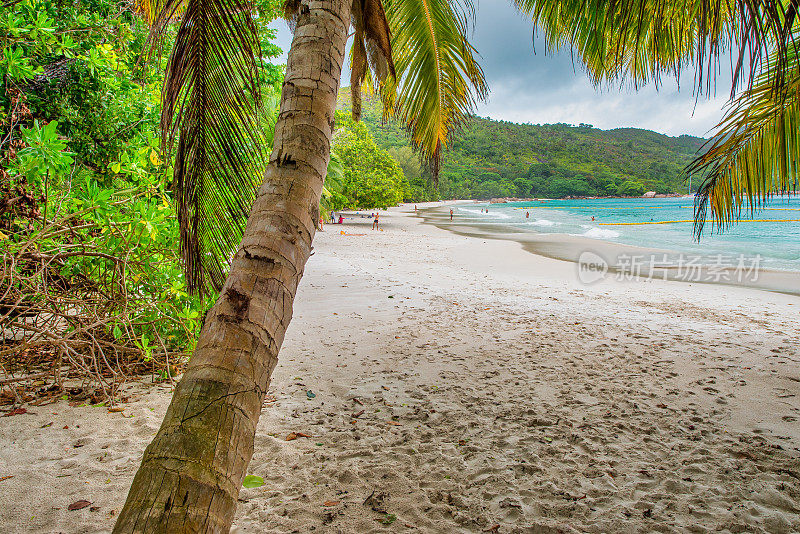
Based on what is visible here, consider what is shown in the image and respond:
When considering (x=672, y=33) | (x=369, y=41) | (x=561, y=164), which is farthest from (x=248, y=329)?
(x=561, y=164)

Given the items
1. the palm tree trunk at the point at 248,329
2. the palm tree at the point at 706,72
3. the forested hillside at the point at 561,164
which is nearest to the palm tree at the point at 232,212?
the palm tree trunk at the point at 248,329

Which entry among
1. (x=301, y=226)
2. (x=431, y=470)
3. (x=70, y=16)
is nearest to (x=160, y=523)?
(x=301, y=226)

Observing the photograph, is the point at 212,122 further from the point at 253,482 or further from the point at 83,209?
the point at 253,482

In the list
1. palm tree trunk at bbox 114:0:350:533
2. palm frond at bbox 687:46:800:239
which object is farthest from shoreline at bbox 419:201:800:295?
palm tree trunk at bbox 114:0:350:533

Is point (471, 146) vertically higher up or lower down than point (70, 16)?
higher up

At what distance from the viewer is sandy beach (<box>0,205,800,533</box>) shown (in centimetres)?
213

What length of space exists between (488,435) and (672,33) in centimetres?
384

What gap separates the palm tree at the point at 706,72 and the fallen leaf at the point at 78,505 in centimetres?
399

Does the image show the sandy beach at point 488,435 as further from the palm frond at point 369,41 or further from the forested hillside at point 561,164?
the forested hillside at point 561,164

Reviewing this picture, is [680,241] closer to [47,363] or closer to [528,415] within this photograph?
[528,415]

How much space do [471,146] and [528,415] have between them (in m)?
71.6

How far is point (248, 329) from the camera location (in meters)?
1.11

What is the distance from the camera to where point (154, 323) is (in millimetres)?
3428

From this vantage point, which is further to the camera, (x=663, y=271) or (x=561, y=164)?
(x=561, y=164)
